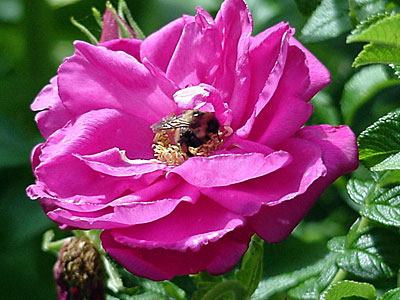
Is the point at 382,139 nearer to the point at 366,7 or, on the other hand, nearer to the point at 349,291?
the point at 349,291

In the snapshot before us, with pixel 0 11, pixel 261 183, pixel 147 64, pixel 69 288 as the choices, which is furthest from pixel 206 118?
pixel 0 11

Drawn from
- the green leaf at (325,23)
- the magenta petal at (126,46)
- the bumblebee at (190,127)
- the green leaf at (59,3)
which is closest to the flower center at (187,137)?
the bumblebee at (190,127)

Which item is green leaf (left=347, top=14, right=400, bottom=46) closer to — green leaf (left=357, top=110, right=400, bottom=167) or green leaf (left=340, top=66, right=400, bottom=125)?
green leaf (left=357, top=110, right=400, bottom=167)

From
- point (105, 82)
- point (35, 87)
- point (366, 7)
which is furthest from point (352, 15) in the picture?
point (35, 87)

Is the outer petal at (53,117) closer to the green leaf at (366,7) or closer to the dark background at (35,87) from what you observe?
the dark background at (35,87)

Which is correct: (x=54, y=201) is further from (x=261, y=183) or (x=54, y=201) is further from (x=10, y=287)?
(x=10, y=287)
